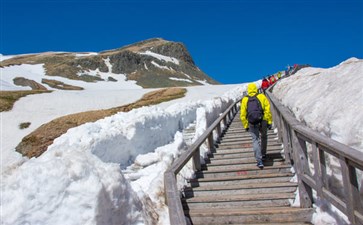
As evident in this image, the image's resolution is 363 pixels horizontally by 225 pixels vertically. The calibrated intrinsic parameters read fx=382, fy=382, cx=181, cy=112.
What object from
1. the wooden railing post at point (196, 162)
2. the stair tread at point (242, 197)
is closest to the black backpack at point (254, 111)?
the wooden railing post at point (196, 162)

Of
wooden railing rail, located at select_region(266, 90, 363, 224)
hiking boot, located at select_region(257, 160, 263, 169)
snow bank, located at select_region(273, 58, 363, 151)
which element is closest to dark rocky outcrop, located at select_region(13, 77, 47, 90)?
hiking boot, located at select_region(257, 160, 263, 169)

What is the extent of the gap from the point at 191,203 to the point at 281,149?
150 inches

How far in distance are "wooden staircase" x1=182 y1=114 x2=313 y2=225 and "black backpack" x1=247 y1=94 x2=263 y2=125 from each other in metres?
1.02

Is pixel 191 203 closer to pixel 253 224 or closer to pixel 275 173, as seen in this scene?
pixel 253 224

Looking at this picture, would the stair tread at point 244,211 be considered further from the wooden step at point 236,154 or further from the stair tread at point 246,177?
the wooden step at point 236,154

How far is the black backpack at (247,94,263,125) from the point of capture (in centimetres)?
834

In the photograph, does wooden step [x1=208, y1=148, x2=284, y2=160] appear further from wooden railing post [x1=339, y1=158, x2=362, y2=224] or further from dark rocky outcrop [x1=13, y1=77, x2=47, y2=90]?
dark rocky outcrop [x1=13, y1=77, x2=47, y2=90]

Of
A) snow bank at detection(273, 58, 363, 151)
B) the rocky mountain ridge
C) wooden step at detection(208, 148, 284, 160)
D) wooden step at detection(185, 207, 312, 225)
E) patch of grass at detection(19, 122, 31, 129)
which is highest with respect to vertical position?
the rocky mountain ridge

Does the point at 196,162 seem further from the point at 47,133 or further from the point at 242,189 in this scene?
the point at 47,133

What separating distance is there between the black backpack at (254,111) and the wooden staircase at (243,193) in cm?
102

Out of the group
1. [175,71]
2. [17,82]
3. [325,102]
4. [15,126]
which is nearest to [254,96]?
[325,102]

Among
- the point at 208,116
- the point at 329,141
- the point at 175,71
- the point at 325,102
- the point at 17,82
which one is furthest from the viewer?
the point at 175,71

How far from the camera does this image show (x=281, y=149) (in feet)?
32.0

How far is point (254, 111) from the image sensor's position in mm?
8359
